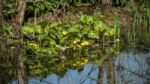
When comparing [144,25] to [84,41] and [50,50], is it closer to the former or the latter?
[84,41]

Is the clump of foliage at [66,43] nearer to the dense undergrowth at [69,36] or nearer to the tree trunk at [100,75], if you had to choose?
the dense undergrowth at [69,36]

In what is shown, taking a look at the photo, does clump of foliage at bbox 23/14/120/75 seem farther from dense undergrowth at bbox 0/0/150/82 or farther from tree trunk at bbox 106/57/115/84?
tree trunk at bbox 106/57/115/84

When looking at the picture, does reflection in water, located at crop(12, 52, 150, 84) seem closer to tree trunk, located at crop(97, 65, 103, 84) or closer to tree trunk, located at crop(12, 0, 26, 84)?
tree trunk, located at crop(97, 65, 103, 84)

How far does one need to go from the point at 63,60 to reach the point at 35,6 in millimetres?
2682

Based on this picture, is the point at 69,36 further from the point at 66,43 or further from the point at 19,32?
the point at 19,32

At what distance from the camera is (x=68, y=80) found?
7.30 m

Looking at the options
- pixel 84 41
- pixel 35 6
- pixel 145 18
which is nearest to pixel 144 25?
pixel 145 18

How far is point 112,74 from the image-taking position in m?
7.47

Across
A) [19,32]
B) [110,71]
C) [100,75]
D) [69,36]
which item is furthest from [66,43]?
[100,75]

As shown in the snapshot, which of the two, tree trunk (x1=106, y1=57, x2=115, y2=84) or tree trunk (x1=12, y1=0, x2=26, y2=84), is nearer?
tree trunk (x1=106, y1=57, x2=115, y2=84)

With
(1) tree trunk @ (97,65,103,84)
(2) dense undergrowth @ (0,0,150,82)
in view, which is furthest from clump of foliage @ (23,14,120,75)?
(1) tree trunk @ (97,65,103,84)

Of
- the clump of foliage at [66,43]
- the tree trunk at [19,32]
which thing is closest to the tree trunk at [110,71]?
the clump of foliage at [66,43]

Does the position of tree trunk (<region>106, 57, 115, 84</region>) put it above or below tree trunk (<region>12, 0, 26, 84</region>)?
below

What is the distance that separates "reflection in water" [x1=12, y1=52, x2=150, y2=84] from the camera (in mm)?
7230
